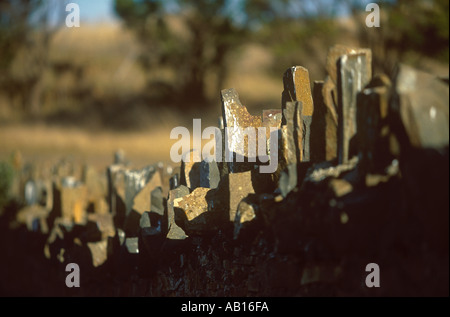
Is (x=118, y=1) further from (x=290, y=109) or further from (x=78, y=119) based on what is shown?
(x=290, y=109)

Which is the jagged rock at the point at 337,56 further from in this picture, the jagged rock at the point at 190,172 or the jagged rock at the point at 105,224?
the jagged rock at the point at 105,224

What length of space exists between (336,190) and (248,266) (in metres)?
0.63

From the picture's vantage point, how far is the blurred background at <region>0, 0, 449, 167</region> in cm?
1955

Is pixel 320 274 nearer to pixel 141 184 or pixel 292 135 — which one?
pixel 292 135

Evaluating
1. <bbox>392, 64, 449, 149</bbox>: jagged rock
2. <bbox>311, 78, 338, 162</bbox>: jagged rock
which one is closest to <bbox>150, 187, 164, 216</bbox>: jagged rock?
<bbox>311, 78, 338, 162</bbox>: jagged rock

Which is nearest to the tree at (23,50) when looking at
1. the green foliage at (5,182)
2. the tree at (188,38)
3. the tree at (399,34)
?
the tree at (188,38)

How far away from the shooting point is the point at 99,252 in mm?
3557

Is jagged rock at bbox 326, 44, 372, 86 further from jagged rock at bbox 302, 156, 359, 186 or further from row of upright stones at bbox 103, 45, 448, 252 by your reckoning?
jagged rock at bbox 302, 156, 359, 186

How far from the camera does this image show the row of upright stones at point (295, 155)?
1924 mm

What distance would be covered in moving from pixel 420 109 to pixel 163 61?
2753 cm

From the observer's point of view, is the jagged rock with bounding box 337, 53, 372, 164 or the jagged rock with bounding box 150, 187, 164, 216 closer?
the jagged rock with bounding box 337, 53, 372, 164

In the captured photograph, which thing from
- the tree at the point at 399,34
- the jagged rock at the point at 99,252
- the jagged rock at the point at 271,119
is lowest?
the jagged rock at the point at 99,252

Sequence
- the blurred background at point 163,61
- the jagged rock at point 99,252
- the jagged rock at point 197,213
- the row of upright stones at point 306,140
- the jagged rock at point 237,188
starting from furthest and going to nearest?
1. the blurred background at point 163,61
2. the jagged rock at point 99,252
3. the jagged rock at point 197,213
4. the jagged rock at point 237,188
5. the row of upright stones at point 306,140
